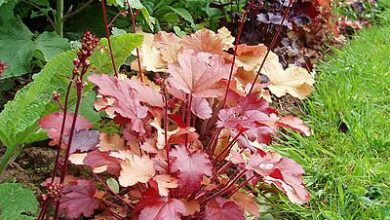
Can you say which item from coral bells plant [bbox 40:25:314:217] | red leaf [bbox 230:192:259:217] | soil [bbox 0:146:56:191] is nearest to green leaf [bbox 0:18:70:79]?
soil [bbox 0:146:56:191]

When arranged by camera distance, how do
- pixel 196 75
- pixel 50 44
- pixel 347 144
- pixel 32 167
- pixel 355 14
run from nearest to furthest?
1. pixel 196 75
2. pixel 32 167
3. pixel 50 44
4. pixel 347 144
5. pixel 355 14

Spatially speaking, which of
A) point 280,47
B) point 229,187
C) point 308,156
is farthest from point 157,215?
point 280,47

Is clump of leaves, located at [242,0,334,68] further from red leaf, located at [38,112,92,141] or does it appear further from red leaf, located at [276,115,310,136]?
red leaf, located at [38,112,92,141]

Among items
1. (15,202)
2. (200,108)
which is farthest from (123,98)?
(15,202)

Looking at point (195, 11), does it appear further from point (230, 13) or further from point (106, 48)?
point (106, 48)

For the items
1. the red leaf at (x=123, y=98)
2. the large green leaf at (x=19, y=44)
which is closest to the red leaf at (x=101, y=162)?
the red leaf at (x=123, y=98)

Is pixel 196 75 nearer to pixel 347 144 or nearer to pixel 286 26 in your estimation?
pixel 347 144

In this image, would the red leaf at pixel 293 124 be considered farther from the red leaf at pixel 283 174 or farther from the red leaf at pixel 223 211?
the red leaf at pixel 223 211
